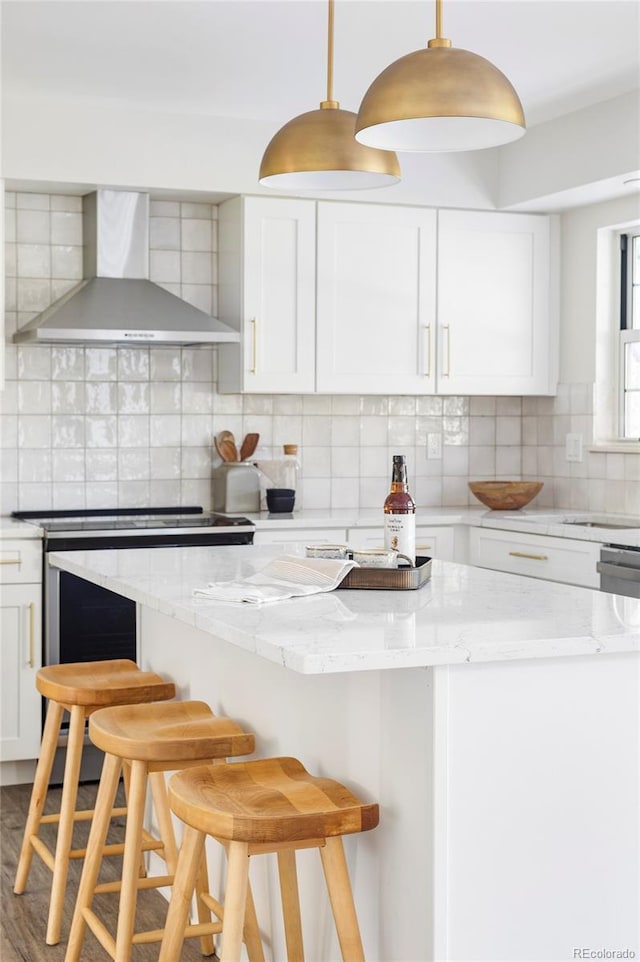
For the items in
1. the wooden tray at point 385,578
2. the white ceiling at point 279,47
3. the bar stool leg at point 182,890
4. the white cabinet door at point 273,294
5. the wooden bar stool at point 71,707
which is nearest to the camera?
the bar stool leg at point 182,890

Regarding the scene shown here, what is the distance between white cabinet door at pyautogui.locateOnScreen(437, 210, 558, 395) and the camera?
501cm

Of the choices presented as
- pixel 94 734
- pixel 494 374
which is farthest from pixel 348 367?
pixel 94 734

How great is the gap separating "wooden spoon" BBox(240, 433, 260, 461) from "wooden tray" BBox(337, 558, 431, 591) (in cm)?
249

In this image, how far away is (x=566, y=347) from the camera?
5.18 metres

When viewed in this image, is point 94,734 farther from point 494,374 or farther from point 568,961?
point 494,374

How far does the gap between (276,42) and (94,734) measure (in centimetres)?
238

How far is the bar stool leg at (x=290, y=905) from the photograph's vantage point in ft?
7.47

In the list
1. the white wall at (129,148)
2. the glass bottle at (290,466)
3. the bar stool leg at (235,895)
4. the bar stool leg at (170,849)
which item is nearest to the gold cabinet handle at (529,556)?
the glass bottle at (290,466)

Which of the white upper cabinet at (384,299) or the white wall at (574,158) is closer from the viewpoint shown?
the white wall at (574,158)

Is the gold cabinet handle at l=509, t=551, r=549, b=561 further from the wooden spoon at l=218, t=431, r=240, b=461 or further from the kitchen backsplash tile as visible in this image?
the wooden spoon at l=218, t=431, r=240, b=461

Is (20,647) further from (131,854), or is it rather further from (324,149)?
(324,149)

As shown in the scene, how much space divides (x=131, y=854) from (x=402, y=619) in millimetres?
831

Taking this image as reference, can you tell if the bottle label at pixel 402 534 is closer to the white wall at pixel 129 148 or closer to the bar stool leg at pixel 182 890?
the bar stool leg at pixel 182 890

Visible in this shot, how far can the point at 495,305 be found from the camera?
16.7ft
